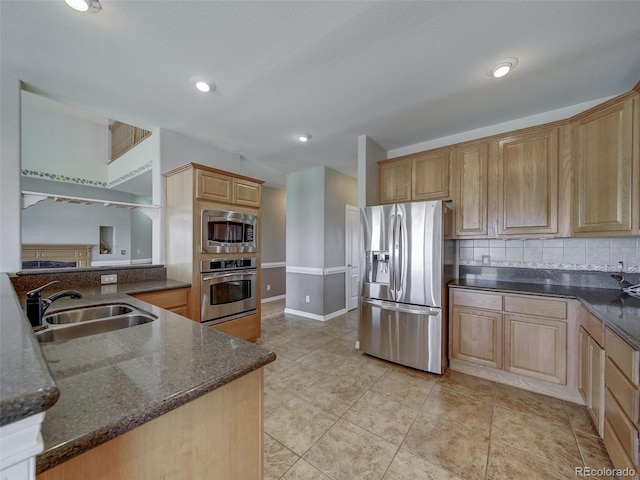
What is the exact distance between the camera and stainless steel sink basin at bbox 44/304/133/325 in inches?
60.1

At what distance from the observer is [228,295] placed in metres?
2.94

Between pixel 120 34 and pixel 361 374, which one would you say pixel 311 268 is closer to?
pixel 361 374

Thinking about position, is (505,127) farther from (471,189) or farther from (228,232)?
(228,232)

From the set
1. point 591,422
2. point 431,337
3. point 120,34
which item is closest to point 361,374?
point 431,337

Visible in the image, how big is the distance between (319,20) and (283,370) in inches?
114

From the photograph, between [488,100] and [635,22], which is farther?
[488,100]

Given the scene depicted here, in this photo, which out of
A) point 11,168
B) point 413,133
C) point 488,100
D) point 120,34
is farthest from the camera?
point 413,133

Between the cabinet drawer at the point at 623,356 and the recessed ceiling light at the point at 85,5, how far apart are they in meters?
3.32

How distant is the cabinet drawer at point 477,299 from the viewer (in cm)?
239

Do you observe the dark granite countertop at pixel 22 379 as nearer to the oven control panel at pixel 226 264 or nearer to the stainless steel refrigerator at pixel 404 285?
the oven control panel at pixel 226 264

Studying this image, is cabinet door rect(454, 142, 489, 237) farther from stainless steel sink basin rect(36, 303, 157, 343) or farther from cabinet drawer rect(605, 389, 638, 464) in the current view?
stainless steel sink basin rect(36, 303, 157, 343)

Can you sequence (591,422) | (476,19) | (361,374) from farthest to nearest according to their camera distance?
(361,374)
(591,422)
(476,19)

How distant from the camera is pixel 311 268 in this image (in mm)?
4477

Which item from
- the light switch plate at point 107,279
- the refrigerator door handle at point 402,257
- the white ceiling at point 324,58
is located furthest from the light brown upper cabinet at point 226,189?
the refrigerator door handle at point 402,257
